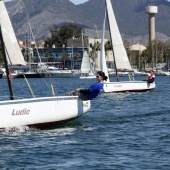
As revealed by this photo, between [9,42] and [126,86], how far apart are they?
2219 centimetres

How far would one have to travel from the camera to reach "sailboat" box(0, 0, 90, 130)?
21.2 m

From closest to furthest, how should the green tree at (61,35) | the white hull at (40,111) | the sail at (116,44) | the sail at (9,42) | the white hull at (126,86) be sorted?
the white hull at (40,111), the sail at (9,42), the white hull at (126,86), the sail at (116,44), the green tree at (61,35)

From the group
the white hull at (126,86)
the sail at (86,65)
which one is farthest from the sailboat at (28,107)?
the sail at (86,65)

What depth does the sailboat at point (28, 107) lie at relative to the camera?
21250mm

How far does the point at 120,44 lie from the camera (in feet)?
171

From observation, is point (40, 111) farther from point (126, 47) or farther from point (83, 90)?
point (126, 47)

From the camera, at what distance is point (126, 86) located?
45531 mm

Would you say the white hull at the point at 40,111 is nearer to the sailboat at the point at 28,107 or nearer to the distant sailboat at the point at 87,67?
the sailboat at the point at 28,107

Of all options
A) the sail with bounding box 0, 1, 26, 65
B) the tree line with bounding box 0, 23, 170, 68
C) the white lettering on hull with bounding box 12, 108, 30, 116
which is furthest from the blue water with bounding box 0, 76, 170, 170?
the tree line with bounding box 0, 23, 170, 68

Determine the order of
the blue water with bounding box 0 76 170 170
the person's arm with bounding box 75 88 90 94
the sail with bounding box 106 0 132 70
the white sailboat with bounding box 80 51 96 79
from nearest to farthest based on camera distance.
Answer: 1. the blue water with bounding box 0 76 170 170
2. the person's arm with bounding box 75 88 90 94
3. the sail with bounding box 106 0 132 70
4. the white sailboat with bounding box 80 51 96 79

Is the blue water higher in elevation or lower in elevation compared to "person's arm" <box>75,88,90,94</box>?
lower

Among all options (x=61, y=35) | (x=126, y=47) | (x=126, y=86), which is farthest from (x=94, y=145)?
(x=61, y=35)

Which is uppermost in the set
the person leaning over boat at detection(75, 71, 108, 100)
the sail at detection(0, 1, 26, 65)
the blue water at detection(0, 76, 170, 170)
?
the sail at detection(0, 1, 26, 65)

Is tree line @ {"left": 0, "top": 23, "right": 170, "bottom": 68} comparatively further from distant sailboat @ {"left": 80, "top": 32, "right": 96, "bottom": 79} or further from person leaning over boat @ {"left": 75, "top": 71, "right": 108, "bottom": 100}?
person leaning over boat @ {"left": 75, "top": 71, "right": 108, "bottom": 100}
